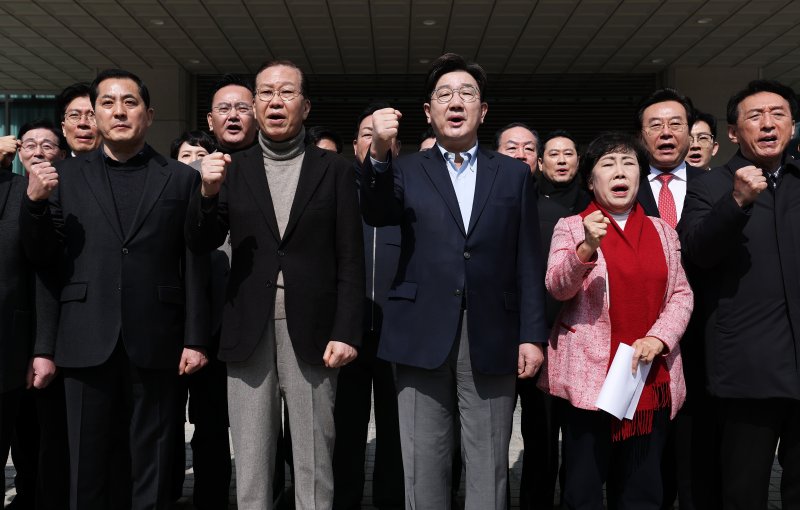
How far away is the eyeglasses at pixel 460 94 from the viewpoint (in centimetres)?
299

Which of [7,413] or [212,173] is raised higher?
[212,173]

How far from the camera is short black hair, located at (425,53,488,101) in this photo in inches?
120

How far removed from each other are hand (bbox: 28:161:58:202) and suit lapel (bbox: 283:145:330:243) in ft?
3.10

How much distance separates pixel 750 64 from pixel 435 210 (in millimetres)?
12188

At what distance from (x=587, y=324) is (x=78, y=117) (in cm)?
→ 309

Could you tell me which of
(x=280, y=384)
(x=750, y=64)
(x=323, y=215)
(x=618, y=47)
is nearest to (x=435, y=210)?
(x=323, y=215)

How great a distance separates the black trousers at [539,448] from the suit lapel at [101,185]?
2191 millimetres

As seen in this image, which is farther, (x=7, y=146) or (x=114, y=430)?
(x=7, y=146)

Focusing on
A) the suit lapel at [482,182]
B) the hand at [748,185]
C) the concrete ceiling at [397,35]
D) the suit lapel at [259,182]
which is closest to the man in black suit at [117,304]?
the suit lapel at [259,182]

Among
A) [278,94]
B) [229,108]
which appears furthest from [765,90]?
[229,108]

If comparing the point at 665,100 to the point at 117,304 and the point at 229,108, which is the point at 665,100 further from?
the point at 117,304

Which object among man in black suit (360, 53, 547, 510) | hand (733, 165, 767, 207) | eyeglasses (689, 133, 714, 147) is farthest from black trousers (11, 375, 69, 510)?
eyeglasses (689, 133, 714, 147)

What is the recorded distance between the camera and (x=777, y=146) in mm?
3139

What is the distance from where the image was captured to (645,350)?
2.91m
